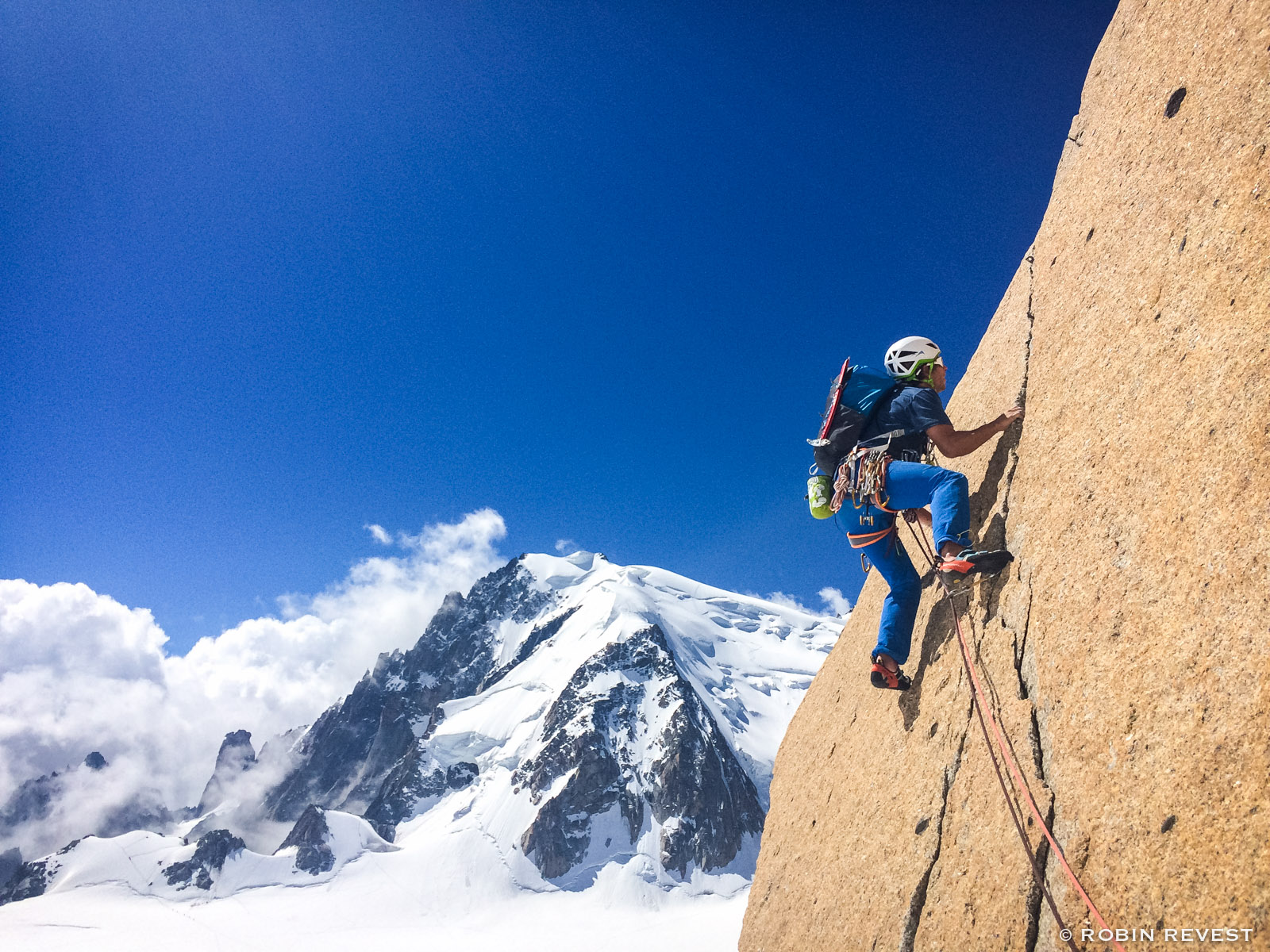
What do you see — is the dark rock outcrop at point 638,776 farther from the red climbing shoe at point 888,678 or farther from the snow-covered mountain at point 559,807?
the red climbing shoe at point 888,678

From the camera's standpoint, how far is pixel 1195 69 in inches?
145

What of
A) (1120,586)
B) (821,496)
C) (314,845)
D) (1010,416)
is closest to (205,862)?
(314,845)

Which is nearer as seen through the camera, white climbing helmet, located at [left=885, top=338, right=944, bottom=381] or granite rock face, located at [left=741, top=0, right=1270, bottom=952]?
granite rock face, located at [left=741, top=0, right=1270, bottom=952]

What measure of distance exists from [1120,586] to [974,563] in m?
1.16

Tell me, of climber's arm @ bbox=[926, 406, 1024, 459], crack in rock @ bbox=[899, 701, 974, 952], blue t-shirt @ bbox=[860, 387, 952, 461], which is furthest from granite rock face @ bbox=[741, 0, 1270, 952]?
blue t-shirt @ bbox=[860, 387, 952, 461]

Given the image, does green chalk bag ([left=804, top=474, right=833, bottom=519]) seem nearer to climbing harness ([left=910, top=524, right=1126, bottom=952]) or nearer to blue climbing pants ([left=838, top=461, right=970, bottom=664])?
blue climbing pants ([left=838, top=461, right=970, bottom=664])

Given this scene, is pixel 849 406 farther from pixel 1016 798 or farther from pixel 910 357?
pixel 1016 798

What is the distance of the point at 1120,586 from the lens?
126 inches

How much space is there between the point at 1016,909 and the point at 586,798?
554 ft

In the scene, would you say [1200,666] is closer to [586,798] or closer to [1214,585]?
[1214,585]

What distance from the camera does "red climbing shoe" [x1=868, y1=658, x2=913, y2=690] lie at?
4.98 metres

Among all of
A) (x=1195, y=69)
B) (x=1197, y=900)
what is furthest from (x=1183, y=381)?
(x=1197, y=900)

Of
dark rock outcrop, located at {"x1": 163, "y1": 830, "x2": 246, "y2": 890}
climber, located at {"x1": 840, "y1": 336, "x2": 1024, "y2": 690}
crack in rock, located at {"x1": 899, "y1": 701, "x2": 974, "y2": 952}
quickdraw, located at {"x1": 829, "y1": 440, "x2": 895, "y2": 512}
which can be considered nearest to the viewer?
crack in rock, located at {"x1": 899, "y1": 701, "x2": 974, "y2": 952}

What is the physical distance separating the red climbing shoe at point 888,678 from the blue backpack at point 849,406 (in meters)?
1.66
